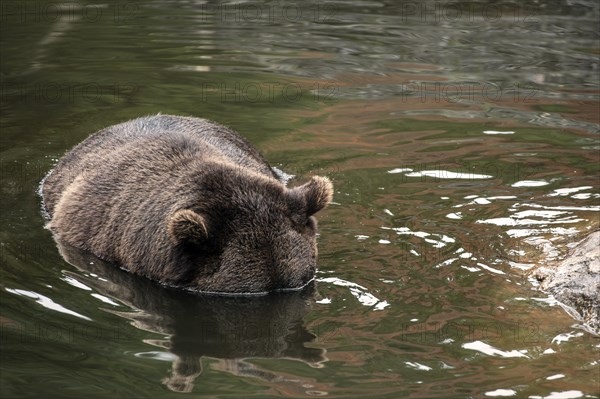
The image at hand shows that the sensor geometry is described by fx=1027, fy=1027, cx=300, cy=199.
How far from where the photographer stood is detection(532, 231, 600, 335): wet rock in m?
8.64

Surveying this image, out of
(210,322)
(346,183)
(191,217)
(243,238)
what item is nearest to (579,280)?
(243,238)

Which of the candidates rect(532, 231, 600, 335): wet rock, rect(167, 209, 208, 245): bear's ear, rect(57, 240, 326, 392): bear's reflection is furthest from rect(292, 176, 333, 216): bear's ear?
rect(532, 231, 600, 335): wet rock

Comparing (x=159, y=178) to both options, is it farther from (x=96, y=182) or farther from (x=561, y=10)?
(x=561, y=10)

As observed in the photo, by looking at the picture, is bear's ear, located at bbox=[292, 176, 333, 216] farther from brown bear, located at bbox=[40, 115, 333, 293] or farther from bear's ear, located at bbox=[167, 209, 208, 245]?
bear's ear, located at bbox=[167, 209, 208, 245]

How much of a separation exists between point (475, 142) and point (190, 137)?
453 cm

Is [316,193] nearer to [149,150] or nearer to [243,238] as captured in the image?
[243,238]

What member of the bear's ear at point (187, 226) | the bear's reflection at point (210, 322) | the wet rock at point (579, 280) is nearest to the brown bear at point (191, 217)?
the bear's ear at point (187, 226)

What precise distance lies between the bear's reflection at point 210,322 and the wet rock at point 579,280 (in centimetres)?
217

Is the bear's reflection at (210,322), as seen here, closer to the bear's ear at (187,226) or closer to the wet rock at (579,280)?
the bear's ear at (187,226)

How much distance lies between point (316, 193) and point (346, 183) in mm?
2495

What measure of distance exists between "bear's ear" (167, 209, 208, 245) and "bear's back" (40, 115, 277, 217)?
106 centimetres

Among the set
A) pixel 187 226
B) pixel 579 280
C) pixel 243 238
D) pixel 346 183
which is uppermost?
pixel 187 226

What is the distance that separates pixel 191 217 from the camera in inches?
349

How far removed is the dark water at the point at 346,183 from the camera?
7.87 metres
